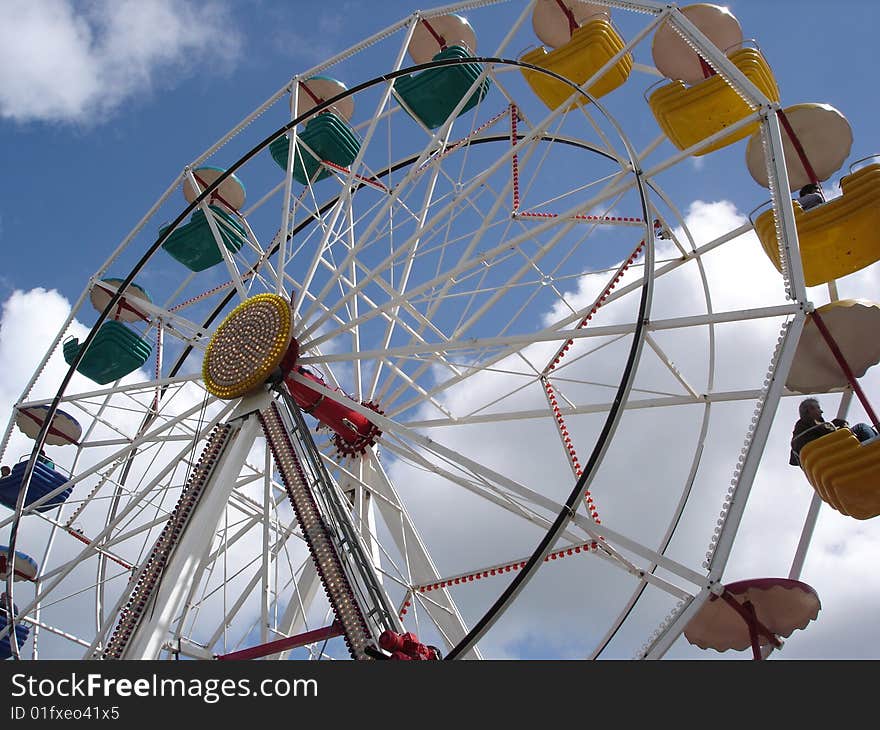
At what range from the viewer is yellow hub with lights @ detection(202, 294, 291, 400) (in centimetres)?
949

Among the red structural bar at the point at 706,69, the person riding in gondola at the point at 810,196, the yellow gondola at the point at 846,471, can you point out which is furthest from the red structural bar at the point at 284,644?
the red structural bar at the point at 706,69

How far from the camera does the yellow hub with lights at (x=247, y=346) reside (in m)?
9.49

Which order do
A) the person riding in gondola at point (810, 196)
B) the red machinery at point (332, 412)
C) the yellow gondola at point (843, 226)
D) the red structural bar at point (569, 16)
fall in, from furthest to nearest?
the red structural bar at point (569, 16) → the red machinery at point (332, 412) → the person riding in gondola at point (810, 196) → the yellow gondola at point (843, 226)

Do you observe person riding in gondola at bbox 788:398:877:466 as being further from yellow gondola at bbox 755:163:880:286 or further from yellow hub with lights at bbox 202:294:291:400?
yellow hub with lights at bbox 202:294:291:400

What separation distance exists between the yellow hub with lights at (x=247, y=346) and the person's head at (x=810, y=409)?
521cm

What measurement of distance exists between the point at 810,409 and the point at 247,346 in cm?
576

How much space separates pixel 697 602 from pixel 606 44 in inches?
302

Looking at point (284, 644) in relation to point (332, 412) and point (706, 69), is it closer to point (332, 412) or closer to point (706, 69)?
point (332, 412)

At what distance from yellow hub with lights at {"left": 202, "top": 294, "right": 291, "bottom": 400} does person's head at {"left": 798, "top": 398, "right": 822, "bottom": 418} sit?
17.1ft

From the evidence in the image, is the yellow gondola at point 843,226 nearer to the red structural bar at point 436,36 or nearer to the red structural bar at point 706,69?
the red structural bar at point 706,69
